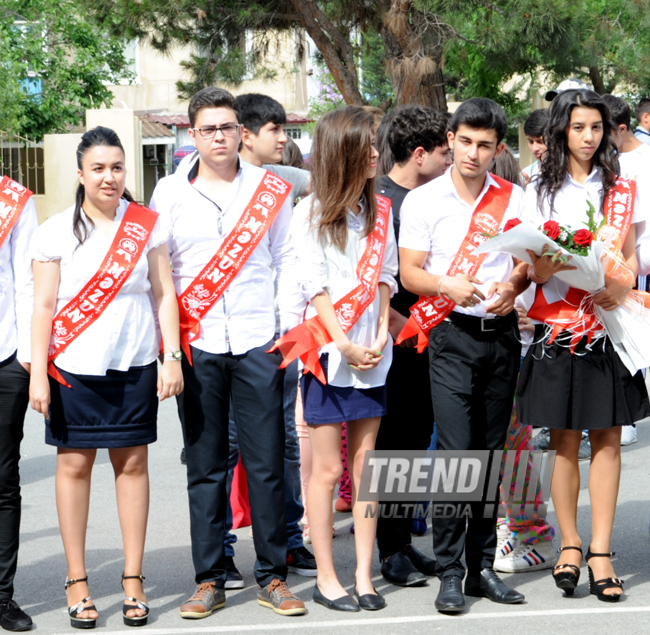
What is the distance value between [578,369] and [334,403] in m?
0.95

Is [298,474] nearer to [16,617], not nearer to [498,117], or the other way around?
[16,617]

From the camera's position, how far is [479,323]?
12.3 feet

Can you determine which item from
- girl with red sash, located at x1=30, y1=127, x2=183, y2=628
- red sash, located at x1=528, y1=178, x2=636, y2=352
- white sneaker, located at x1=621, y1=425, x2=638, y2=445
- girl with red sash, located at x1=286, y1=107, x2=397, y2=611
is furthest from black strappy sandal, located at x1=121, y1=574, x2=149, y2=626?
white sneaker, located at x1=621, y1=425, x2=638, y2=445

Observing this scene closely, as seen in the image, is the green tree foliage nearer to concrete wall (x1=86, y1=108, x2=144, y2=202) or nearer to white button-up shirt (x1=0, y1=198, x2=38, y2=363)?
concrete wall (x1=86, y1=108, x2=144, y2=202)

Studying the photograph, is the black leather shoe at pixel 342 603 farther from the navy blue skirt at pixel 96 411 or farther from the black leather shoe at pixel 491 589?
the navy blue skirt at pixel 96 411

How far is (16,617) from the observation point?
3568mm

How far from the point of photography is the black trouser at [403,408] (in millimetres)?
4172

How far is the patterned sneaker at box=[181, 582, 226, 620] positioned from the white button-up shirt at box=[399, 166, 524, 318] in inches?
55.8

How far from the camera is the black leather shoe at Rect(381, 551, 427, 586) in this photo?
13.1ft

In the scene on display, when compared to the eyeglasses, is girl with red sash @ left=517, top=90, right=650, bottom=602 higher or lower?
lower

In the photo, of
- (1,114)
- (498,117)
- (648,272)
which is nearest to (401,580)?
(648,272)

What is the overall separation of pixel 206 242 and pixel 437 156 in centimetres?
121

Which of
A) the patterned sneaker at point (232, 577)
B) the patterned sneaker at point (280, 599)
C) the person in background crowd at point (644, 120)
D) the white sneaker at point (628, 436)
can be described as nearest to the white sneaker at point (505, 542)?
the patterned sneaker at point (280, 599)

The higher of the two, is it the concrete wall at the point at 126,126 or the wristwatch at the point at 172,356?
the concrete wall at the point at 126,126
